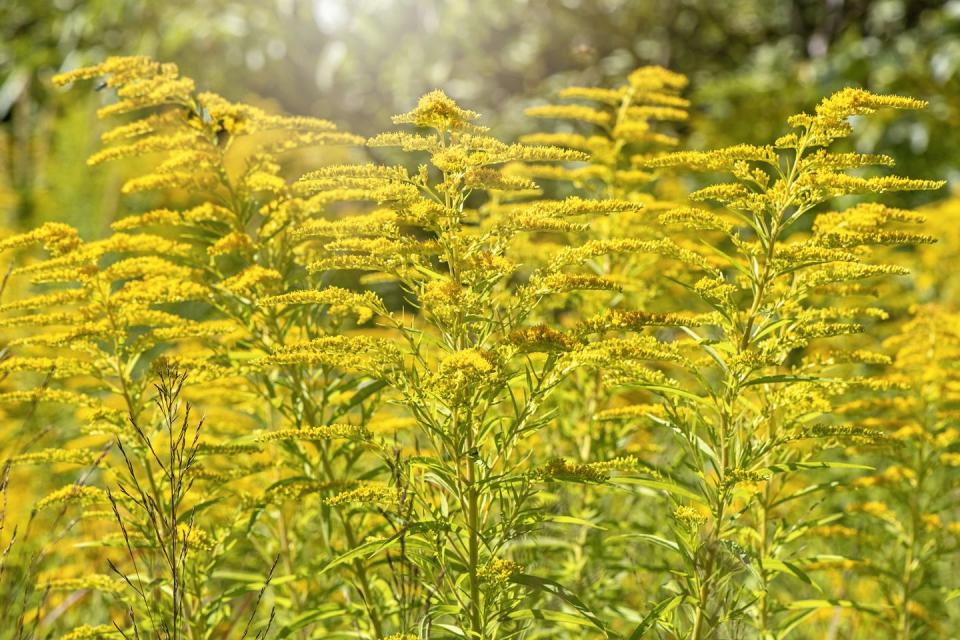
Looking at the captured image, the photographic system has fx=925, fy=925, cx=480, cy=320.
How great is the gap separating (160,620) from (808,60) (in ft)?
32.3

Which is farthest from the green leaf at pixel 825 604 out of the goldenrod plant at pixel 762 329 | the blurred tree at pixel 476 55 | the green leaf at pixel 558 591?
the blurred tree at pixel 476 55

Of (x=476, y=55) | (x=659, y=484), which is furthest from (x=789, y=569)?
(x=476, y=55)

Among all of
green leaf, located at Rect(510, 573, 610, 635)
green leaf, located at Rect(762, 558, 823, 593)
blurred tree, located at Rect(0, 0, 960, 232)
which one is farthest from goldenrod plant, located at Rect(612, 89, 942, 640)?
blurred tree, located at Rect(0, 0, 960, 232)

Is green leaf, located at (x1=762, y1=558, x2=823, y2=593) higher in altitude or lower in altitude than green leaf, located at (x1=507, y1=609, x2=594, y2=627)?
higher

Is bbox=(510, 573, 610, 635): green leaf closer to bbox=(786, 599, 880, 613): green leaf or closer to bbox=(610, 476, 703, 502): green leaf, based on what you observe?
bbox=(610, 476, 703, 502): green leaf

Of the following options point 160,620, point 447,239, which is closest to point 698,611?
point 447,239

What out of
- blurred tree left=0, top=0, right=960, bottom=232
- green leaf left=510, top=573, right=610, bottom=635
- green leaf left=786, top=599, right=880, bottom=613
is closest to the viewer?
green leaf left=510, top=573, right=610, bottom=635

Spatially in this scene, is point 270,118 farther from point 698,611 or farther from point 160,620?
point 698,611

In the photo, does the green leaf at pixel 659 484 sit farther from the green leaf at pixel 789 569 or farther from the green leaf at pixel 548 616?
the green leaf at pixel 548 616

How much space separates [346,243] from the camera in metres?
2.24

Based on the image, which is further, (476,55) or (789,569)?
(476,55)

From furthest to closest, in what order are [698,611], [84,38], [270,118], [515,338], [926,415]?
[84,38]
[926,415]
[270,118]
[698,611]
[515,338]

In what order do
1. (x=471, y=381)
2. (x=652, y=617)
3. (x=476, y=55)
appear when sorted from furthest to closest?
(x=476, y=55) → (x=652, y=617) → (x=471, y=381)

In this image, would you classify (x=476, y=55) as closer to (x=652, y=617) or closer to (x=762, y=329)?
(x=762, y=329)
